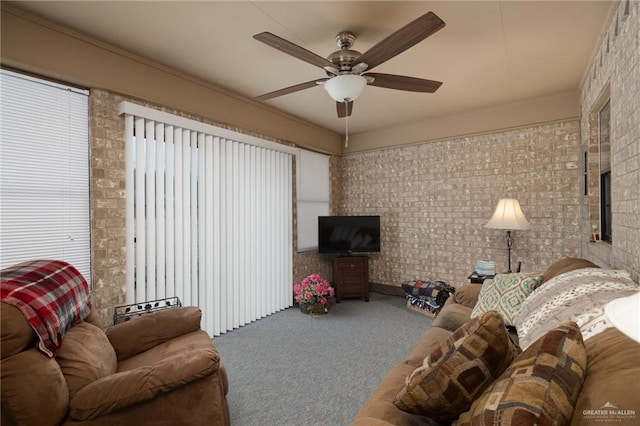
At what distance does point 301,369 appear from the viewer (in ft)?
8.68

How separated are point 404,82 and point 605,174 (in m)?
2.07

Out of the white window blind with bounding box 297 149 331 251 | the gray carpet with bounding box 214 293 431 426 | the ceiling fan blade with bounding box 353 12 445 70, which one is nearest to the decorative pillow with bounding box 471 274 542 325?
the gray carpet with bounding box 214 293 431 426

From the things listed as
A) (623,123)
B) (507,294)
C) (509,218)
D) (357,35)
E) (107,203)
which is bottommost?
(507,294)

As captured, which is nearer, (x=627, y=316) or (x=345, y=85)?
(x=627, y=316)

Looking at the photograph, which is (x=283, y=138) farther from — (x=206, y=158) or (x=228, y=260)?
(x=228, y=260)

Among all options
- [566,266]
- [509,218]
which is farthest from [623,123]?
[509,218]

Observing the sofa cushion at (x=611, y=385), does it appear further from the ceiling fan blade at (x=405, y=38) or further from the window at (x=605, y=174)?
the window at (x=605, y=174)

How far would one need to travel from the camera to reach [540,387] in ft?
2.54

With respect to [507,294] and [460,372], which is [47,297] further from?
[507,294]

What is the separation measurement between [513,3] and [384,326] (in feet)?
10.5

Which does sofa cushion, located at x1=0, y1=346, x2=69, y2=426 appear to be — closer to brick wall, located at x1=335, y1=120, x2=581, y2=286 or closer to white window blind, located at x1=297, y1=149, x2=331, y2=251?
white window blind, located at x1=297, y1=149, x2=331, y2=251

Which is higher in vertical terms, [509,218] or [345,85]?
[345,85]

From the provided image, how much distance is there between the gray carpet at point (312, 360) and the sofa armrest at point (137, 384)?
29.5 inches

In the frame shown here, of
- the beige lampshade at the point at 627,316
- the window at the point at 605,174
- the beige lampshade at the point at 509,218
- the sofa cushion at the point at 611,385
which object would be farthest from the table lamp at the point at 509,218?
the beige lampshade at the point at 627,316
